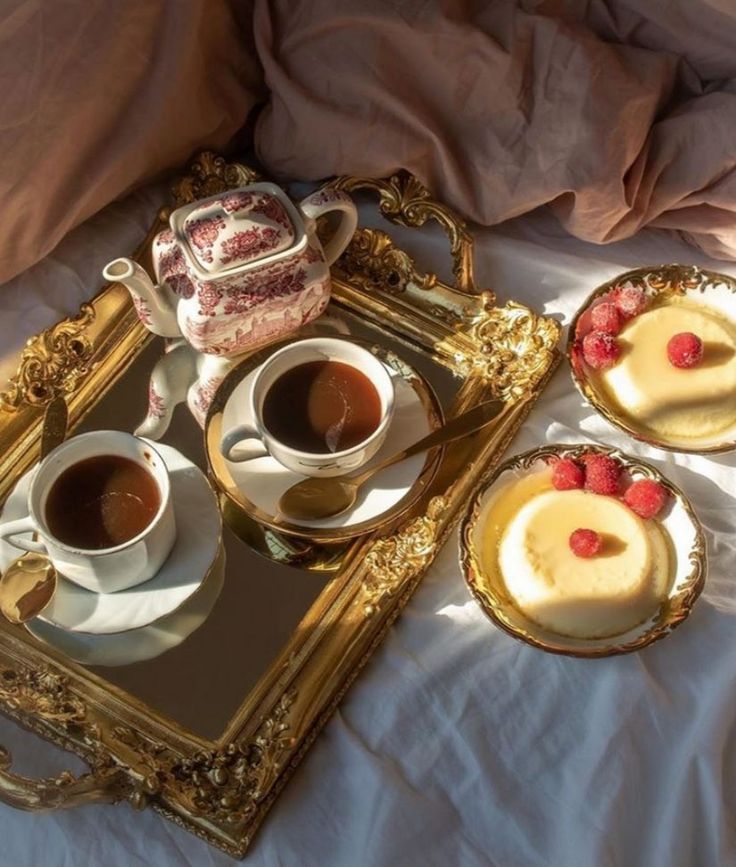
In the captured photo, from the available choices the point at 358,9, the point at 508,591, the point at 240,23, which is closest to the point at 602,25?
the point at 358,9

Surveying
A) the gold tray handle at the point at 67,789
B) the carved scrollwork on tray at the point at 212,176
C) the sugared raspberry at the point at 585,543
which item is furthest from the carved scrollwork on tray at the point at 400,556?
the carved scrollwork on tray at the point at 212,176

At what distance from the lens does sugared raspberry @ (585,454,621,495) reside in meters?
0.89

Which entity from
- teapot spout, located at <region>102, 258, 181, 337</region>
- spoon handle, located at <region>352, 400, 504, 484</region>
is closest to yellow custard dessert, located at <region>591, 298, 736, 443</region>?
spoon handle, located at <region>352, 400, 504, 484</region>

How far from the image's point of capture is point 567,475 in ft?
2.94

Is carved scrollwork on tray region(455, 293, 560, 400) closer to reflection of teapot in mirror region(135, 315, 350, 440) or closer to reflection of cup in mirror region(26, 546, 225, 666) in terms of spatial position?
reflection of teapot in mirror region(135, 315, 350, 440)

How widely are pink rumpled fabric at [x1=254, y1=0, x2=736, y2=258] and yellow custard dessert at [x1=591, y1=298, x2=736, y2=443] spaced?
3.6 inches

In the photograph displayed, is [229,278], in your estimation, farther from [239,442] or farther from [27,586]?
[27,586]

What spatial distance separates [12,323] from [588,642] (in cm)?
56

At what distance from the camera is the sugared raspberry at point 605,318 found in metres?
0.97

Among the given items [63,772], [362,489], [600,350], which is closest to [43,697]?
[63,772]

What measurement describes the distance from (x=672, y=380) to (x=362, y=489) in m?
0.29

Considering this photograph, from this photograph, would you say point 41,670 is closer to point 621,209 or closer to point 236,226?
point 236,226

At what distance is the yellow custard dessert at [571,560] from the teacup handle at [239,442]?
0.19 meters

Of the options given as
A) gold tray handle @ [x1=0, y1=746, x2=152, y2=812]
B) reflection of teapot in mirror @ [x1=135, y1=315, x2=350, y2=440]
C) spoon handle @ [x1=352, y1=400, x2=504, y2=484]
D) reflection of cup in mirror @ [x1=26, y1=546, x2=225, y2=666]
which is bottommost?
gold tray handle @ [x1=0, y1=746, x2=152, y2=812]
